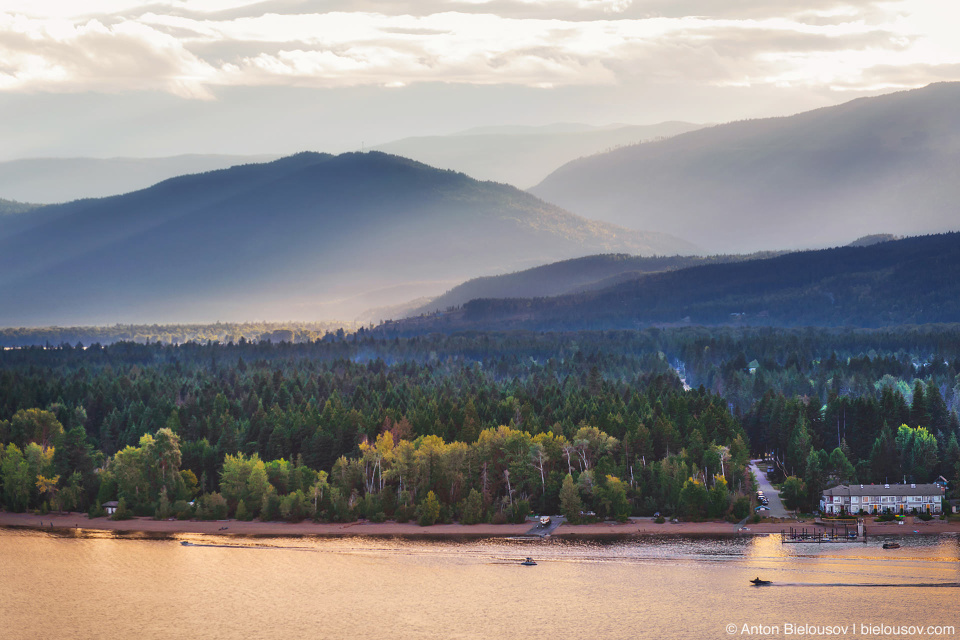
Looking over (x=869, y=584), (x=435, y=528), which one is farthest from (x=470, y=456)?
(x=869, y=584)

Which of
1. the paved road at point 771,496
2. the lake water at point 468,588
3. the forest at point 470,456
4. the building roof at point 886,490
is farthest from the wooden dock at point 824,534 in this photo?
the building roof at point 886,490

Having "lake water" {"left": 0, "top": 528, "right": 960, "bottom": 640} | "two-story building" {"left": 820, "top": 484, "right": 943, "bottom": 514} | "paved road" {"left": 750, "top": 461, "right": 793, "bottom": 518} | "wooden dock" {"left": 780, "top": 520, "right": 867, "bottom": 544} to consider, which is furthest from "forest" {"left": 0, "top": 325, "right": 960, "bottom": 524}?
"lake water" {"left": 0, "top": 528, "right": 960, "bottom": 640}

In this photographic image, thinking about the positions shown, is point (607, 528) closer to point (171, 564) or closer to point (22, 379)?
point (171, 564)

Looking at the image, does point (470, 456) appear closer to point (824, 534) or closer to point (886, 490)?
point (824, 534)

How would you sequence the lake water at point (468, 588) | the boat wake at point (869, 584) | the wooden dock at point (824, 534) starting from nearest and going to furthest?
the lake water at point (468, 588) → the boat wake at point (869, 584) → the wooden dock at point (824, 534)

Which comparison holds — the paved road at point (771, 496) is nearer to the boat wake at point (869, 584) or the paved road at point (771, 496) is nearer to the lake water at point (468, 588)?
the lake water at point (468, 588)

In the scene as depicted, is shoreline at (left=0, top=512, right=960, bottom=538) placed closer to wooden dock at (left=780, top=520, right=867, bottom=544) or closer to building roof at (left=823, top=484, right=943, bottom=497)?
wooden dock at (left=780, top=520, right=867, bottom=544)

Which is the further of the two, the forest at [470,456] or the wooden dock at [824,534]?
the forest at [470,456]
